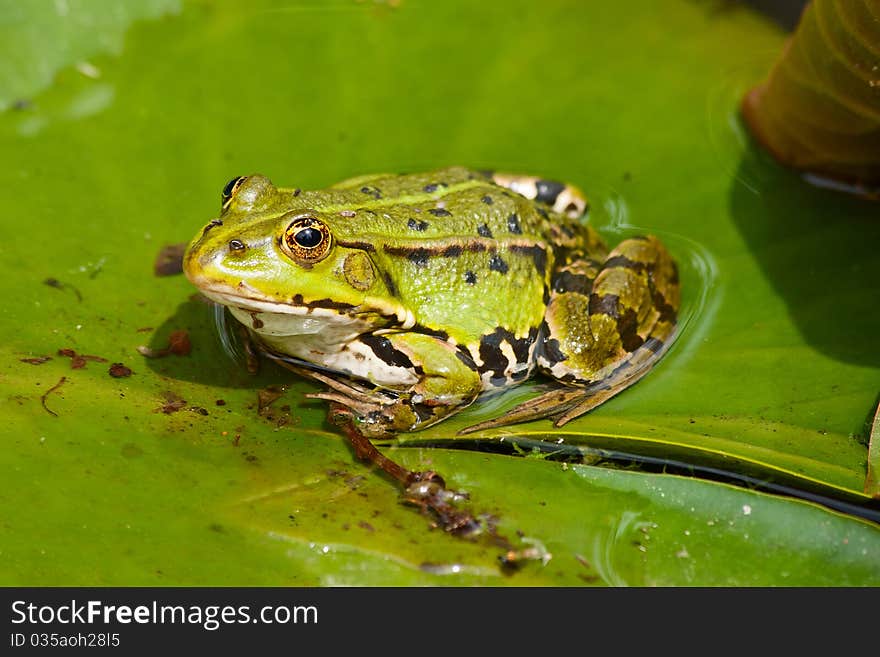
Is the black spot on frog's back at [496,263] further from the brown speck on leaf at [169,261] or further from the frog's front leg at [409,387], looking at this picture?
the brown speck on leaf at [169,261]

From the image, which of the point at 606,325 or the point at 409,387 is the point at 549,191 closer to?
the point at 606,325

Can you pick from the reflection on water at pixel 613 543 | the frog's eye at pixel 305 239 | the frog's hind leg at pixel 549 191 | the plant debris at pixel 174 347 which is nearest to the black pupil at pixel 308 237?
the frog's eye at pixel 305 239

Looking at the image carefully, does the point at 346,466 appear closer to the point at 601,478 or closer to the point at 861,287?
the point at 601,478

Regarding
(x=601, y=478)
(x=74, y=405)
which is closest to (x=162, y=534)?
(x=74, y=405)

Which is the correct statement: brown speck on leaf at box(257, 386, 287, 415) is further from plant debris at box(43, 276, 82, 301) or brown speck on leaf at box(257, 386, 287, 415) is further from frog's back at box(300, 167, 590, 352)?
plant debris at box(43, 276, 82, 301)

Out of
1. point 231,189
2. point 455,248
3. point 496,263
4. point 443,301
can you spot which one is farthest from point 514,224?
point 231,189
